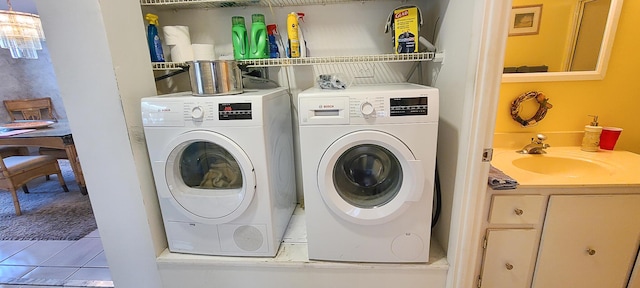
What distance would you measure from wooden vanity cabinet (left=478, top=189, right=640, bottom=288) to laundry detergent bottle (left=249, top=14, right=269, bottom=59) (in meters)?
1.38

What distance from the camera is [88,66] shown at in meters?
1.17

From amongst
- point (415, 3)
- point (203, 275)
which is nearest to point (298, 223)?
point (203, 275)

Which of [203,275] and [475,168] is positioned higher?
[475,168]

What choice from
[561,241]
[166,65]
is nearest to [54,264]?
[166,65]

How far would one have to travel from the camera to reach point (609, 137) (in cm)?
147

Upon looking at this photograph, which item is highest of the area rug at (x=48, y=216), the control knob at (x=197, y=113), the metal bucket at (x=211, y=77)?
the metal bucket at (x=211, y=77)

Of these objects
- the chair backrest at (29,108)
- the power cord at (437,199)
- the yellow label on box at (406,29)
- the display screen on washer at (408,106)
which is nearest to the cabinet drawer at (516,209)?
the power cord at (437,199)

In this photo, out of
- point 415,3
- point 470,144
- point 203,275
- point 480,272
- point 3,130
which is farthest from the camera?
point 3,130

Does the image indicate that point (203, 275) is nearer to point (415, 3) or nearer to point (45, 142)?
point (415, 3)

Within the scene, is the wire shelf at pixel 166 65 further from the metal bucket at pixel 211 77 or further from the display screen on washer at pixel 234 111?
the display screen on washer at pixel 234 111

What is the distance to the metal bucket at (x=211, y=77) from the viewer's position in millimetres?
1271

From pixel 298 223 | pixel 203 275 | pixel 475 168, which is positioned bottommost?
pixel 203 275

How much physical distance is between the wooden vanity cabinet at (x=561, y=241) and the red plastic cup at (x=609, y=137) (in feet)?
1.63

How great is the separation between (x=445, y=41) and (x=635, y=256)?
130 centimetres
